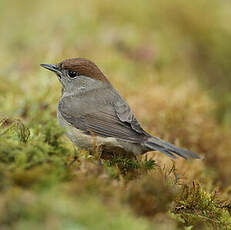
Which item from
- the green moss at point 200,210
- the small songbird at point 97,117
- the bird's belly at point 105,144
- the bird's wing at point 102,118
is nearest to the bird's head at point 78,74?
the small songbird at point 97,117

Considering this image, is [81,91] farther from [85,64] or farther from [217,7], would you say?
[217,7]

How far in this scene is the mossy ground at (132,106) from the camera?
7.46ft

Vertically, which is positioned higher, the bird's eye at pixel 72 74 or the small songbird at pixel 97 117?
the bird's eye at pixel 72 74

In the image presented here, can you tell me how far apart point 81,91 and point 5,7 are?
6849 mm

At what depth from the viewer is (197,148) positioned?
588 cm

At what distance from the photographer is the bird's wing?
3.93 m

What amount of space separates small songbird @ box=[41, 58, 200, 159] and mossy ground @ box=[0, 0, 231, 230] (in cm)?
25

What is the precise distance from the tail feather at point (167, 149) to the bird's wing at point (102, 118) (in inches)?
5.4

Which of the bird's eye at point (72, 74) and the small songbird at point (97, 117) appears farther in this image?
the bird's eye at point (72, 74)

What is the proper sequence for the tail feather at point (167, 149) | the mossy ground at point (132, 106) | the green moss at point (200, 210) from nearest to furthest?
1. the mossy ground at point (132, 106)
2. the green moss at point (200, 210)
3. the tail feather at point (167, 149)

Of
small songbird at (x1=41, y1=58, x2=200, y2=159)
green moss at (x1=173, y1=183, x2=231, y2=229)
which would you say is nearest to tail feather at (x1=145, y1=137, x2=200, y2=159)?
small songbird at (x1=41, y1=58, x2=200, y2=159)

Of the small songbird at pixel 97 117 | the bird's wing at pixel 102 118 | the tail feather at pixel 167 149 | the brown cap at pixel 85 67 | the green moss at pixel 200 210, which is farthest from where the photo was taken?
the brown cap at pixel 85 67

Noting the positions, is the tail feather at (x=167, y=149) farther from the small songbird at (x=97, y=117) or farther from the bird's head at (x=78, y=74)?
the bird's head at (x=78, y=74)

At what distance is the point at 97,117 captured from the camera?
4277mm
